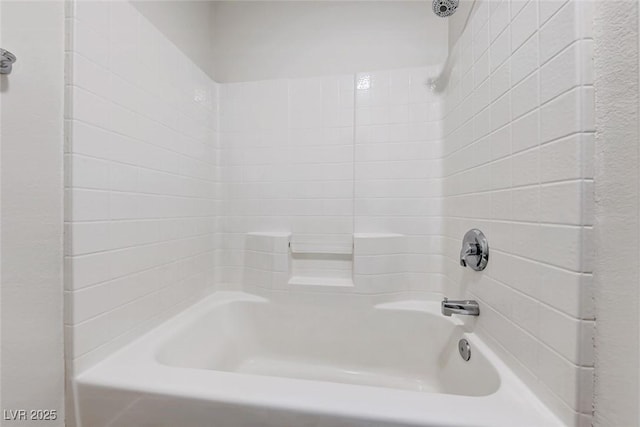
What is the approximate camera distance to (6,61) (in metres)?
0.67

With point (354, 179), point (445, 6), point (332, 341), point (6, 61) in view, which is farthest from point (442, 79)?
point (6, 61)

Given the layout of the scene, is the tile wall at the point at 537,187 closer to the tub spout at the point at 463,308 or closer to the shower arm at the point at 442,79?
the tub spout at the point at 463,308

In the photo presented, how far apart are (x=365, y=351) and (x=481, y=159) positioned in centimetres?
107

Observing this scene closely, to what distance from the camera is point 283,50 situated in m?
1.60

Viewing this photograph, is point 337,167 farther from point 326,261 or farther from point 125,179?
point 125,179

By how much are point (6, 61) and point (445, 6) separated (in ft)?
4.80

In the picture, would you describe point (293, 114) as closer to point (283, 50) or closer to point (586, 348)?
point (283, 50)

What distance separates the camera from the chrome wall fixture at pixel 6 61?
2.15 ft

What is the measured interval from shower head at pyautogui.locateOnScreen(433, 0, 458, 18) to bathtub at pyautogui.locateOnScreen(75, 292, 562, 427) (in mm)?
1330

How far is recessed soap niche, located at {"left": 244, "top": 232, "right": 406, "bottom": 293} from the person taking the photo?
55.3 inches

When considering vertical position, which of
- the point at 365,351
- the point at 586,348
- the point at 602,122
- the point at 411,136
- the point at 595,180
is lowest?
the point at 365,351

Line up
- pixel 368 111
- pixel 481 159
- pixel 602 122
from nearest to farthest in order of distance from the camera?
pixel 602 122 → pixel 481 159 → pixel 368 111

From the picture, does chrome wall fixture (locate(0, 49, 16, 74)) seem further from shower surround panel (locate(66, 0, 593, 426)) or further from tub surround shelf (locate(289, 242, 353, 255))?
tub surround shelf (locate(289, 242, 353, 255))

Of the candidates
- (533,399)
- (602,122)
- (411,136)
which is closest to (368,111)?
(411,136)
